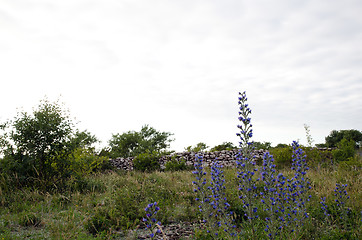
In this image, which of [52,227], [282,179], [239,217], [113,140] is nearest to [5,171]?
[52,227]

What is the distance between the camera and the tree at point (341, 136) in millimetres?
28522

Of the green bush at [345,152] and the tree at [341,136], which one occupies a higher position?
the tree at [341,136]

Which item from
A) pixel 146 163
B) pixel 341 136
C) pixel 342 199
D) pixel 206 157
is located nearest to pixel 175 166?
pixel 146 163

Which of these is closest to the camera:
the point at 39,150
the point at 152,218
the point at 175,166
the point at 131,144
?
the point at 152,218

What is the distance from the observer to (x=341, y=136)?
29.6m

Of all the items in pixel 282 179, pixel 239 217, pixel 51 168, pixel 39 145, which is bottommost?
pixel 239 217

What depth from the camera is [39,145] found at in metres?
8.69

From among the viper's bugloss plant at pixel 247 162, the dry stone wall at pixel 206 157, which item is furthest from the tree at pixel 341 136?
the viper's bugloss plant at pixel 247 162

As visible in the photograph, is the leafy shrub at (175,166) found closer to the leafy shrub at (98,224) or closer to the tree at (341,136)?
the leafy shrub at (98,224)

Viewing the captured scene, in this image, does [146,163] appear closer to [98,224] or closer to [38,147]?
[38,147]

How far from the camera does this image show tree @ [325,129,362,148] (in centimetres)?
2852

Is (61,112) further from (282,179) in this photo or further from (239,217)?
(282,179)

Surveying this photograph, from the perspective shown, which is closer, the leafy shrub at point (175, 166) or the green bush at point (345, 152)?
the green bush at point (345, 152)

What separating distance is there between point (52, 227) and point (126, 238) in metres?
1.41
